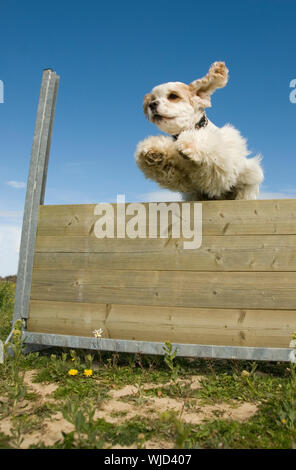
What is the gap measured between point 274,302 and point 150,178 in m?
1.38

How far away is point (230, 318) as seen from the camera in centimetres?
287

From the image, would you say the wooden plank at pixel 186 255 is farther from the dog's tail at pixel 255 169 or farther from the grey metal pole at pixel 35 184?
the dog's tail at pixel 255 169

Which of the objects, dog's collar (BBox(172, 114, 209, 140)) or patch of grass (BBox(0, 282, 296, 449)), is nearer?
patch of grass (BBox(0, 282, 296, 449))

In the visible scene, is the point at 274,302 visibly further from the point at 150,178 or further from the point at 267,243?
the point at 150,178

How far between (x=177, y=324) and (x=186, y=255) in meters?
0.55

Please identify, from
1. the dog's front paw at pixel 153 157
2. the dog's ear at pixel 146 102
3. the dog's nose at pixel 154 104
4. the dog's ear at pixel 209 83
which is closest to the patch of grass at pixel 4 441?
the dog's front paw at pixel 153 157

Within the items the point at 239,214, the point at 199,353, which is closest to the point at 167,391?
the point at 199,353

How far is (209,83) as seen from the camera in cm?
302

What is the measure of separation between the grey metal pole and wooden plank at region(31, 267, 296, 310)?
0.84 feet

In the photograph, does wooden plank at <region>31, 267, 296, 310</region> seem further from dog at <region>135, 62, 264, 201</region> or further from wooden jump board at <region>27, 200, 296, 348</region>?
dog at <region>135, 62, 264, 201</region>

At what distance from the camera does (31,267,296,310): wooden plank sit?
283cm

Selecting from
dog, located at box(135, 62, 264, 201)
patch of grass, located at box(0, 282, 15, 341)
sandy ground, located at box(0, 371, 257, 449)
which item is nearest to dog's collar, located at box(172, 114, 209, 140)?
dog, located at box(135, 62, 264, 201)
